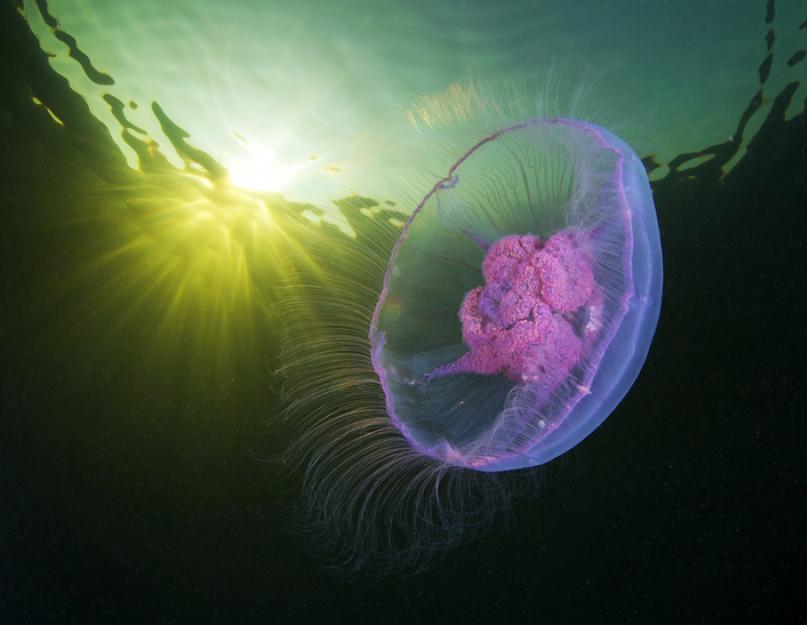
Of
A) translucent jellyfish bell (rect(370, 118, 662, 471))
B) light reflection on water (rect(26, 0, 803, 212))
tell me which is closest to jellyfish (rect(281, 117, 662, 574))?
translucent jellyfish bell (rect(370, 118, 662, 471))

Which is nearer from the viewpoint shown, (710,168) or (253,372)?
(710,168)

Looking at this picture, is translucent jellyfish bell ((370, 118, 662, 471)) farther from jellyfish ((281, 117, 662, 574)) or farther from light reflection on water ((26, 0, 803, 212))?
light reflection on water ((26, 0, 803, 212))

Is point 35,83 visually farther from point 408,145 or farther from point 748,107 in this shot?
point 748,107

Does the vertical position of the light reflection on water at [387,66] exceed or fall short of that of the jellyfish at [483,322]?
it exceeds it

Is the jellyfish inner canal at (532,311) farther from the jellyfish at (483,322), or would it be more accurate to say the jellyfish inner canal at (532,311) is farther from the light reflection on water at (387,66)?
the light reflection on water at (387,66)

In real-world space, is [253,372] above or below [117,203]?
below

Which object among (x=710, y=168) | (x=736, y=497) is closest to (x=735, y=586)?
(x=736, y=497)

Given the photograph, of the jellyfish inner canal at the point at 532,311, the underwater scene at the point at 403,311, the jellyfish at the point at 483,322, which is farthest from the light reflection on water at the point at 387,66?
the jellyfish inner canal at the point at 532,311
